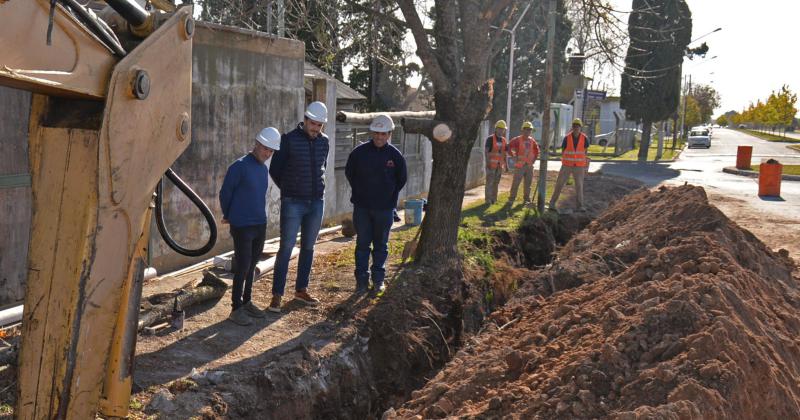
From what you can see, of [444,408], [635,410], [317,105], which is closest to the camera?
[635,410]

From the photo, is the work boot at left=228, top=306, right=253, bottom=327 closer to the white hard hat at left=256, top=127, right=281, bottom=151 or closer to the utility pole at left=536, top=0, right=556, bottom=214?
the white hard hat at left=256, top=127, right=281, bottom=151

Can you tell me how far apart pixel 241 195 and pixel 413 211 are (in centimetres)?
641

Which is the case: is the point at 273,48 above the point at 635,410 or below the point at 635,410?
above

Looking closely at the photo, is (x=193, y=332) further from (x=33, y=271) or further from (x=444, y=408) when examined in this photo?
(x=33, y=271)

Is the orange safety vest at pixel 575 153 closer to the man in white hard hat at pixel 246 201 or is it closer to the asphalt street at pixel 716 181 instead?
the asphalt street at pixel 716 181

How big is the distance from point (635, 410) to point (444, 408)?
4.82 feet

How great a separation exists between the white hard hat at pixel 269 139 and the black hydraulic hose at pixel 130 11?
3.08 m

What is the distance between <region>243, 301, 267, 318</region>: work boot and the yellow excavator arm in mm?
3451

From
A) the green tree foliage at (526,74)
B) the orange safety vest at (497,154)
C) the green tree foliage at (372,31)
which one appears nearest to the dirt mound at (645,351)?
the green tree foliage at (372,31)

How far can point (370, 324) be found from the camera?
7227 millimetres

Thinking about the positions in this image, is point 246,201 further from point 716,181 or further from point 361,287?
point 716,181

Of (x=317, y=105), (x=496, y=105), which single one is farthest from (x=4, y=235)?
(x=496, y=105)

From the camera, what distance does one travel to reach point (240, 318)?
6887mm

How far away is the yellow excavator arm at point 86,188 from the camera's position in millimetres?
3203
